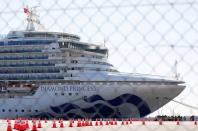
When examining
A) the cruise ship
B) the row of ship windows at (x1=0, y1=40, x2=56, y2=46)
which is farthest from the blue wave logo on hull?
the row of ship windows at (x1=0, y1=40, x2=56, y2=46)

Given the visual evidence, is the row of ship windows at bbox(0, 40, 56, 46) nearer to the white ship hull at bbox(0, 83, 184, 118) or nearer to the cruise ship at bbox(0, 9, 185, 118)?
the cruise ship at bbox(0, 9, 185, 118)

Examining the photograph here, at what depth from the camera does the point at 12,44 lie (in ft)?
100

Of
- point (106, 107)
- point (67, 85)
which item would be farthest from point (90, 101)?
point (67, 85)

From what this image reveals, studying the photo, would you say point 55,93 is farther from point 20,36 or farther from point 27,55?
point 20,36

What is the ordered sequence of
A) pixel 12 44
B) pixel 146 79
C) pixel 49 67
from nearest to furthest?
pixel 146 79 < pixel 49 67 < pixel 12 44

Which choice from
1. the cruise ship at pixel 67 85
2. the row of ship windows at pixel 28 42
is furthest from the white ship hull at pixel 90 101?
the row of ship windows at pixel 28 42

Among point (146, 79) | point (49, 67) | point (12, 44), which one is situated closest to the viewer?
point (146, 79)

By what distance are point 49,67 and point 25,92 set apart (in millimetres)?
2260

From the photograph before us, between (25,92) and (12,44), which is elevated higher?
(12,44)

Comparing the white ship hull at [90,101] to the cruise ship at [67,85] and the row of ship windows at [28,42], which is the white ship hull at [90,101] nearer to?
the cruise ship at [67,85]

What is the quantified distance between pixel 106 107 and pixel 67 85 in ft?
10.6

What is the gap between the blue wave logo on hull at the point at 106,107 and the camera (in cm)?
2616

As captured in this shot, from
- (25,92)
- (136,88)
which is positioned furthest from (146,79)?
(25,92)

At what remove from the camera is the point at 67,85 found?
28016mm
